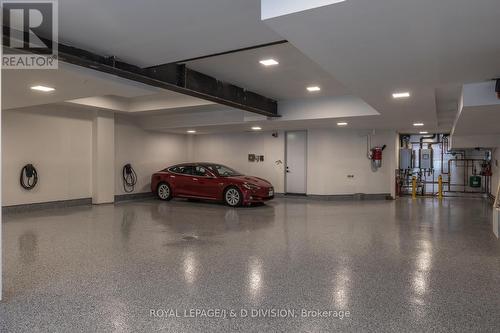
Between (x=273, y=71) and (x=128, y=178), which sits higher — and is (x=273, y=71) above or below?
above

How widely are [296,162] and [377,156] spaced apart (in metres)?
2.41

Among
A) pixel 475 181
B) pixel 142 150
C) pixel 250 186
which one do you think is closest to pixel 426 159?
pixel 475 181

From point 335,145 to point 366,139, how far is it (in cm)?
97

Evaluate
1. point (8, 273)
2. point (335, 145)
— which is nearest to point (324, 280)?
point (8, 273)

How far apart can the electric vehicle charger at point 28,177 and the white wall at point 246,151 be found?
18.9 ft

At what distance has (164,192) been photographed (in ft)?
33.1

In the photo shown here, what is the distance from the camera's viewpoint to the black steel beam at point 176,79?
3924 millimetres

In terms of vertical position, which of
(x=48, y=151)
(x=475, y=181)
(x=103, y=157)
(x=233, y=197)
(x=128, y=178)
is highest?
(x=48, y=151)

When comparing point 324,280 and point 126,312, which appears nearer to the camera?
point 126,312

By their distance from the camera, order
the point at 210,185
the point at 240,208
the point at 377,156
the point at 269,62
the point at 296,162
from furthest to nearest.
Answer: the point at 296,162 < the point at 377,156 < the point at 210,185 < the point at 240,208 < the point at 269,62

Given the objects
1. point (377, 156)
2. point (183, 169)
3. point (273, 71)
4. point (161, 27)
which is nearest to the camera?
point (161, 27)

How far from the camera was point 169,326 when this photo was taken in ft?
7.95

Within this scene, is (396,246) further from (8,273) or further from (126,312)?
(8,273)

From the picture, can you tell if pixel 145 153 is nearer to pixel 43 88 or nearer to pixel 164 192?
pixel 164 192
